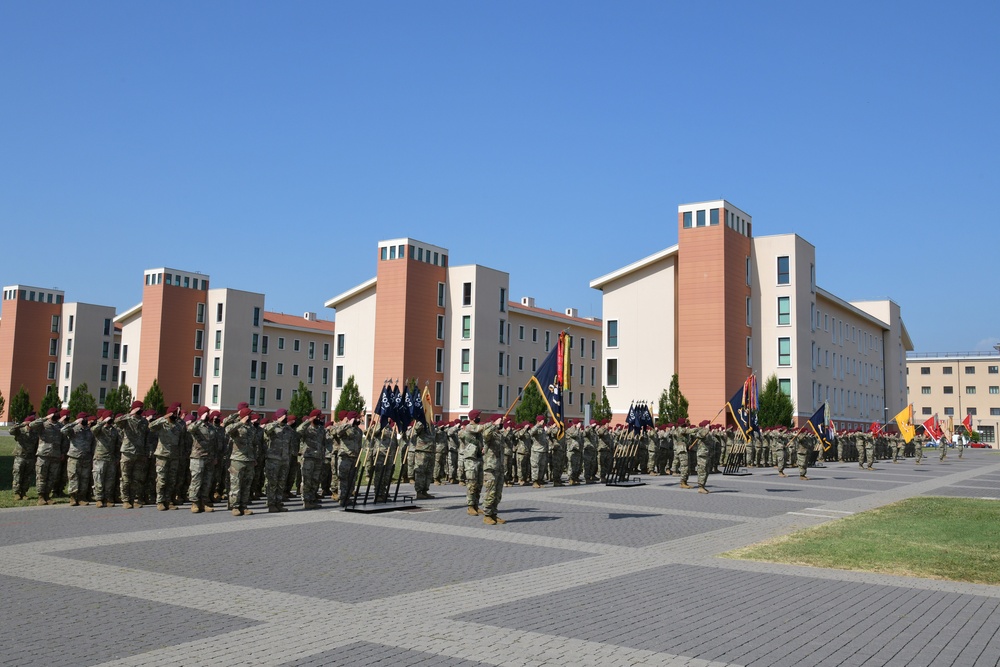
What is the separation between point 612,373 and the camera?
195ft

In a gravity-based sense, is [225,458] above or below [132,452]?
below

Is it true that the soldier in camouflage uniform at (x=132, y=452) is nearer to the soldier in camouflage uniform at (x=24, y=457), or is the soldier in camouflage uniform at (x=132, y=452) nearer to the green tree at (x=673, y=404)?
the soldier in camouflage uniform at (x=24, y=457)

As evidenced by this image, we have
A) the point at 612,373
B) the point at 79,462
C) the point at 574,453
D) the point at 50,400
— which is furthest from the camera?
the point at 50,400

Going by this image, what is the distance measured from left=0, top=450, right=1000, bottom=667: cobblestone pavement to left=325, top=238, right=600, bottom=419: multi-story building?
160ft

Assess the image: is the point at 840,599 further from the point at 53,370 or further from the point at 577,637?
the point at 53,370

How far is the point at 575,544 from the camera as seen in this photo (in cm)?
1277

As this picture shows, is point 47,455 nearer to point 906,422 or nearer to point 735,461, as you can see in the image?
point 735,461

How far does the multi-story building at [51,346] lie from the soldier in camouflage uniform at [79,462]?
7837 centimetres

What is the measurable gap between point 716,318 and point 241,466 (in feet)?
139

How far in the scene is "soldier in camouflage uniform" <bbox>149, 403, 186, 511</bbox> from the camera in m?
16.1

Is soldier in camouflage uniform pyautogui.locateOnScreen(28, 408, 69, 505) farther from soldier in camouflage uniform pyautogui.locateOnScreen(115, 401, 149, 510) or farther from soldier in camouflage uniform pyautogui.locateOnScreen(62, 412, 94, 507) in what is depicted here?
soldier in camouflage uniform pyautogui.locateOnScreen(115, 401, 149, 510)

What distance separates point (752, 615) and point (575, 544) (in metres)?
4.69

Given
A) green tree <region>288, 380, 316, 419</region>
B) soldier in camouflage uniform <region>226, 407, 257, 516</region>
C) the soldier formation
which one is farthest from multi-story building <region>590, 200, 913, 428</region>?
soldier in camouflage uniform <region>226, 407, 257, 516</region>

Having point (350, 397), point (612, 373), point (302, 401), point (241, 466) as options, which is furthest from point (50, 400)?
point (241, 466)
